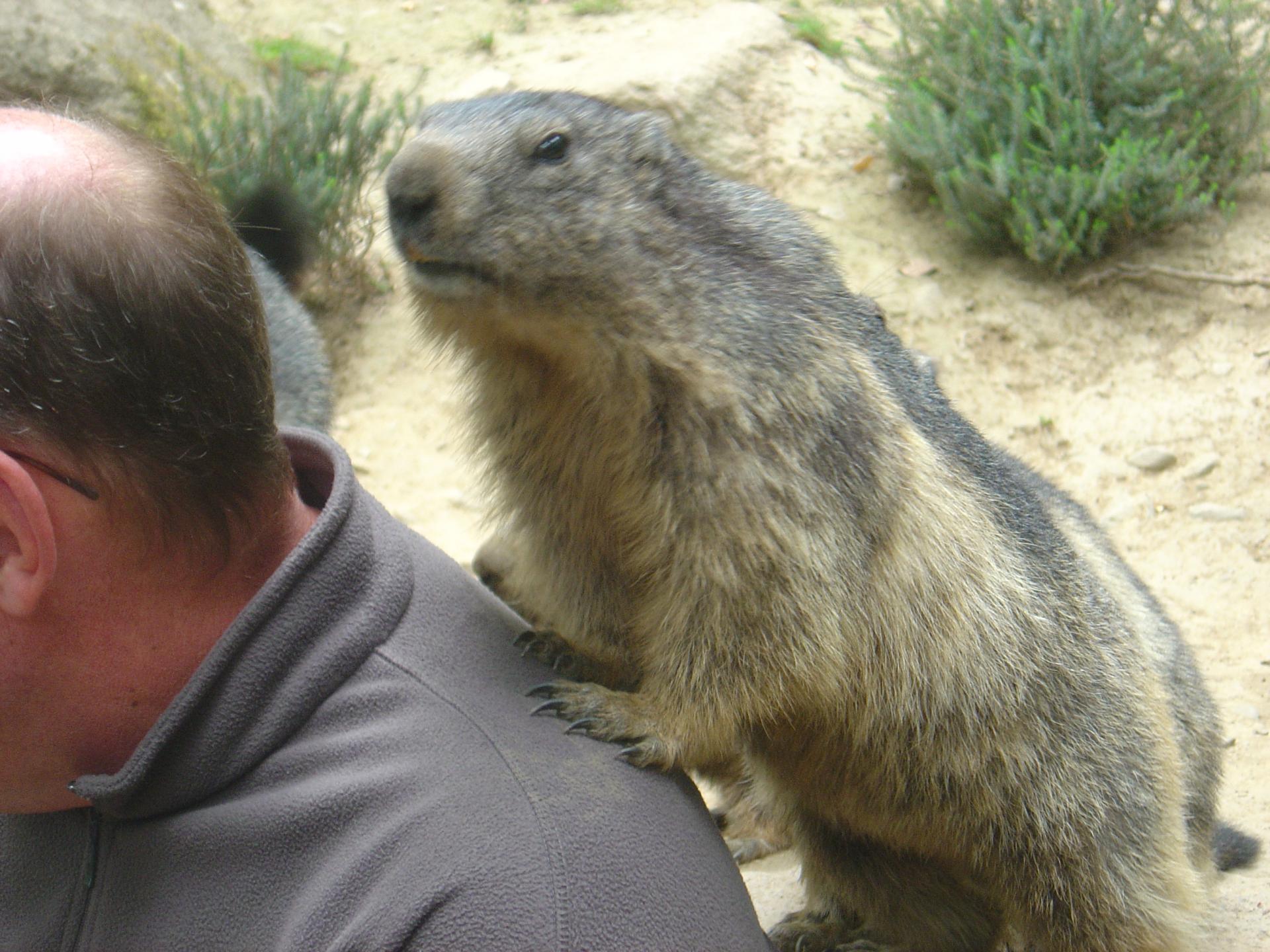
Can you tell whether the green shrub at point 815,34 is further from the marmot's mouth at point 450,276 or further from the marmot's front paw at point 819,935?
the marmot's mouth at point 450,276

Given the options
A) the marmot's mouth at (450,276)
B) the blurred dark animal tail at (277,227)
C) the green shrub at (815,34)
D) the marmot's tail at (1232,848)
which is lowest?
the marmot's tail at (1232,848)

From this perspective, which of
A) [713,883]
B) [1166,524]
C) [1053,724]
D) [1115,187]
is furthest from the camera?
[1115,187]

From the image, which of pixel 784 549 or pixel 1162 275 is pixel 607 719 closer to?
pixel 784 549

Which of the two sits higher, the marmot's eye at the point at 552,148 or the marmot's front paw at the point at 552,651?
the marmot's eye at the point at 552,148

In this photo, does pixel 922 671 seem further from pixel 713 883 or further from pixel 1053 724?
pixel 713 883

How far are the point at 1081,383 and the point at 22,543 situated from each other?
18.7 feet

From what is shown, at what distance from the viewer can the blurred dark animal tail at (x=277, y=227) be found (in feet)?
19.2

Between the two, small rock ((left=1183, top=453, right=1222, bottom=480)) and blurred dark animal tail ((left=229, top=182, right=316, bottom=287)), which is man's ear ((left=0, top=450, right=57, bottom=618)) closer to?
blurred dark animal tail ((left=229, top=182, right=316, bottom=287))

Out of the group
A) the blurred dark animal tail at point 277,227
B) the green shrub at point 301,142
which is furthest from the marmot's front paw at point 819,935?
the green shrub at point 301,142

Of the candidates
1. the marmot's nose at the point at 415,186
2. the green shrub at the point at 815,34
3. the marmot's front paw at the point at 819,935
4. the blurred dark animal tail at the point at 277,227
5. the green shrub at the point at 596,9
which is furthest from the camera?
the green shrub at the point at 596,9

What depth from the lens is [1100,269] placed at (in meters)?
6.83

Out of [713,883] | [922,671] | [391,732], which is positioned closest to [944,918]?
[922,671]

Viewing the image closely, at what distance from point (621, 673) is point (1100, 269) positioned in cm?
502

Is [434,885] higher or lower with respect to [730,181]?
lower
